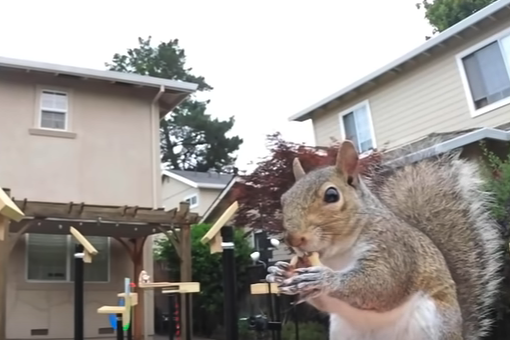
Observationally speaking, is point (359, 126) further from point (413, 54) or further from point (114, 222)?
point (114, 222)

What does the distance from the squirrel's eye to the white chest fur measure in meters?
0.13

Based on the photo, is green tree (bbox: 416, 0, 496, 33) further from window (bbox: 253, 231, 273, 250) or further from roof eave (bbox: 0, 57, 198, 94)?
window (bbox: 253, 231, 273, 250)

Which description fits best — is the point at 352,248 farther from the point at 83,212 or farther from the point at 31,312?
the point at 31,312

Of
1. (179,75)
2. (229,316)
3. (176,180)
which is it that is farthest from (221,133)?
(229,316)

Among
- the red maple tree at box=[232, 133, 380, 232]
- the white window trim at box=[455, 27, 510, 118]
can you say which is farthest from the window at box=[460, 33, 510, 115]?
the red maple tree at box=[232, 133, 380, 232]

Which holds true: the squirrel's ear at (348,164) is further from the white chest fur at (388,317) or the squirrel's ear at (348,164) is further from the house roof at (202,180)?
the house roof at (202,180)

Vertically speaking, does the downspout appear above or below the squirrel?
above

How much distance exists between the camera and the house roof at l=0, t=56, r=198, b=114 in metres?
9.82

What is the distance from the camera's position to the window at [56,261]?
9.75 metres

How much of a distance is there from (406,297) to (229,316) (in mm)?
1716

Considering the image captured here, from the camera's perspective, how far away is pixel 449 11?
18406 millimetres

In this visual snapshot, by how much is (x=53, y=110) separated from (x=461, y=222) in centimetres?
986

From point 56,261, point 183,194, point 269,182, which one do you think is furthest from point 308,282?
point 183,194

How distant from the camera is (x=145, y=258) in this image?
10.6m
